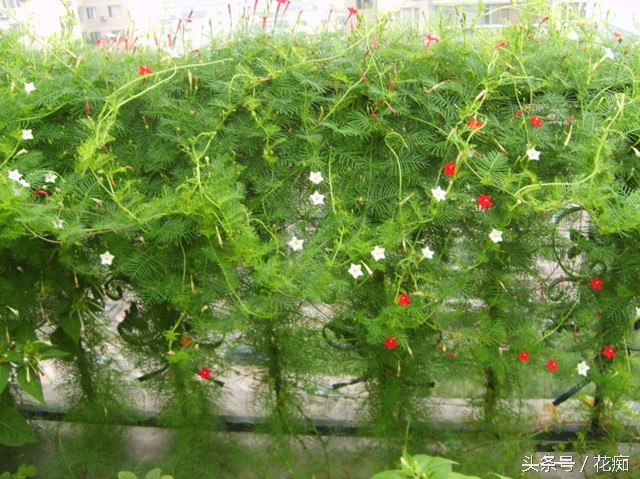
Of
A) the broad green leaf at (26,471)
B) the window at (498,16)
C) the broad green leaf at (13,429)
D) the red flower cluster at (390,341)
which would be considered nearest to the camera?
the red flower cluster at (390,341)

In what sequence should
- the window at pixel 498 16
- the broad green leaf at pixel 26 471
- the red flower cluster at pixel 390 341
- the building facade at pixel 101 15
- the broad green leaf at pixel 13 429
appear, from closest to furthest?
the red flower cluster at pixel 390 341 < the window at pixel 498 16 < the broad green leaf at pixel 13 429 < the broad green leaf at pixel 26 471 < the building facade at pixel 101 15

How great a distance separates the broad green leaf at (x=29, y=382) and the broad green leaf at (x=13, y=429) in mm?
230

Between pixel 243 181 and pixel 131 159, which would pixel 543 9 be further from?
pixel 131 159

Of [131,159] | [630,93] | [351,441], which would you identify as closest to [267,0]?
[131,159]

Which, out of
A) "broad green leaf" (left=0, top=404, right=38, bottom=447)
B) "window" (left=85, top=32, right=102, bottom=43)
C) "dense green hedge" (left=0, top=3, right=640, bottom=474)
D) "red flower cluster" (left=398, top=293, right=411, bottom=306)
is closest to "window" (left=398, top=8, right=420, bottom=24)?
"dense green hedge" (left=0, top=3, right=640, bottom=474)

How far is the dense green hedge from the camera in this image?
5.13 feet

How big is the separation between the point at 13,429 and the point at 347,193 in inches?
44.8

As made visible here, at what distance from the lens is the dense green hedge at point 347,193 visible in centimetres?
156

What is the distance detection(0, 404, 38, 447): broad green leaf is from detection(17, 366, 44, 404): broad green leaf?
23cm

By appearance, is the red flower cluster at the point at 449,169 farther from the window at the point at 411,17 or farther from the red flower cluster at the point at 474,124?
the window at the point at 411,17

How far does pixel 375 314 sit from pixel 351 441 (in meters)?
0.52

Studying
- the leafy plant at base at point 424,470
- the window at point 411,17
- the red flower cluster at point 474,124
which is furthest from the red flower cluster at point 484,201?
the leafy plant at base at point 424,470

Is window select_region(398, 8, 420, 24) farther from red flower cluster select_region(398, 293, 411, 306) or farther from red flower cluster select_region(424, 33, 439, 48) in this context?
red flower cluster select_region(398, 293, 411, 306)

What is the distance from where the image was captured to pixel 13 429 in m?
1.91
